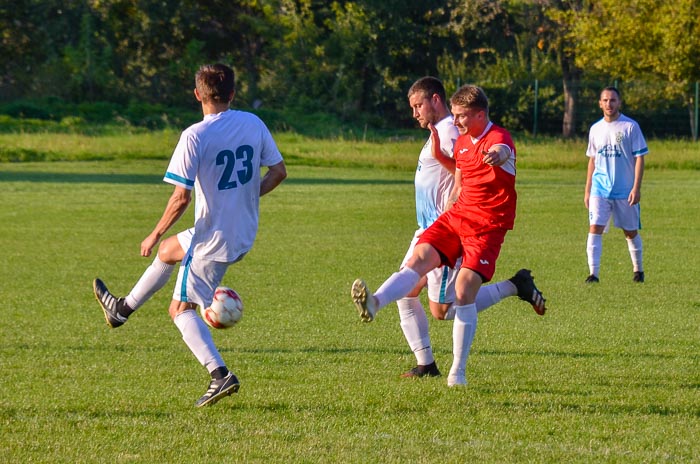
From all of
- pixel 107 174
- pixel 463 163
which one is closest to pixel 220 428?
pixel 463 163

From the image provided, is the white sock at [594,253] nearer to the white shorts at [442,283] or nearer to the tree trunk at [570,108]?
the white shorts at [442,283]

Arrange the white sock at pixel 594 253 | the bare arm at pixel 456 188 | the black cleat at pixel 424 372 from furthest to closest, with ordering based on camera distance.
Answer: the white sock at pixel 594 253, the black cleat at pixel 424 372, the bare arm at pixel 456 188

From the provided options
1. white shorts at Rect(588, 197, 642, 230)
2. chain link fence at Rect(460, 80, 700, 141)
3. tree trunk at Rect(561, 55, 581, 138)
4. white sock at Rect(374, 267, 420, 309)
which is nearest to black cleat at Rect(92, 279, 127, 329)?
white sock at Rect(374, 267, 420, 309)

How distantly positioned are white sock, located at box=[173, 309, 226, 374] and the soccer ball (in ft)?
0.42

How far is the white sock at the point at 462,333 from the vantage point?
274 inches

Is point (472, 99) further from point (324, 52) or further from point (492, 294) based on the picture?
point (324, 52)

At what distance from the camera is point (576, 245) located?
53.6 feet

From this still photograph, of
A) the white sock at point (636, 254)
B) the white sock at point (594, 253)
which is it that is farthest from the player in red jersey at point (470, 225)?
the white sock at point (636, 254)

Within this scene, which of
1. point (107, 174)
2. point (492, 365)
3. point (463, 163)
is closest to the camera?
point (463, 163)

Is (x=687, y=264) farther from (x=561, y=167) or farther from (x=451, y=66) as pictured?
(x=451, y=66)

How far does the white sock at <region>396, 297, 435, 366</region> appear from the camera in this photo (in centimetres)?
743

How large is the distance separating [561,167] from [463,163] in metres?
27.6

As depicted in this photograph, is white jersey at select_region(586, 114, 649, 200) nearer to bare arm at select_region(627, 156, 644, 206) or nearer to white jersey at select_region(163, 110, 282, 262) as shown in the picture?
bare arm at select_region(627, 156, 644, 206)

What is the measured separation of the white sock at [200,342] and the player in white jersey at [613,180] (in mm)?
7039
